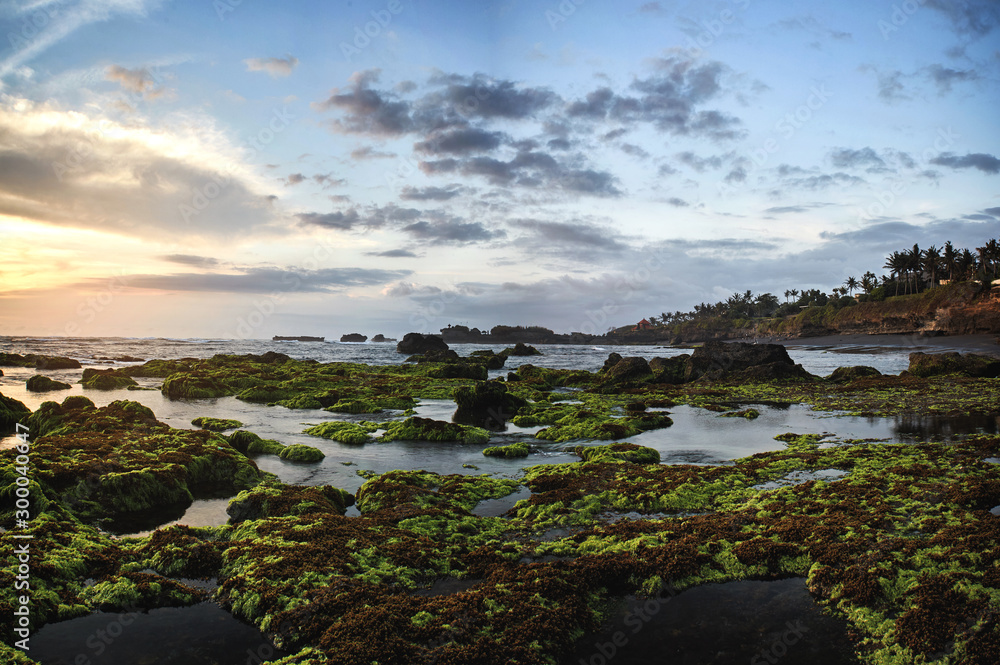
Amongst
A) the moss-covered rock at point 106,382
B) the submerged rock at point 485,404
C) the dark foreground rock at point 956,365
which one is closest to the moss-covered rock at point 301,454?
the submerged rock at point 485,404

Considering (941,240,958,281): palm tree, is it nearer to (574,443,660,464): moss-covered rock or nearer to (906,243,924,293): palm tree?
(906,243,924,293): palm tree

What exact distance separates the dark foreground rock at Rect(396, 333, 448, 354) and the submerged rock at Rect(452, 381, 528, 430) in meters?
62.1

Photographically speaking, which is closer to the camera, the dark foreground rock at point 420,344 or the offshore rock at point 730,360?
the offshore rock at point 730,360

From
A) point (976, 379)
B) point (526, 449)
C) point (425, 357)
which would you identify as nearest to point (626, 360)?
point (976, 379)

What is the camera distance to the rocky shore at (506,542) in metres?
6.89

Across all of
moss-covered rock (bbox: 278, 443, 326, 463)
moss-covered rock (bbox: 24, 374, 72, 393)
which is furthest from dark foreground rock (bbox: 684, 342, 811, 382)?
moss-covered rock (bbox: 24, 374, 72, 393)

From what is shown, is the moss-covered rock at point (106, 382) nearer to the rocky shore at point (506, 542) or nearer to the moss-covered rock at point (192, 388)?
the moss-covered rock at point (192, 388)

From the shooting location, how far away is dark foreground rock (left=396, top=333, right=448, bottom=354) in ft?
297

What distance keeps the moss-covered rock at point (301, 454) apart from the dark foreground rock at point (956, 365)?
127ft

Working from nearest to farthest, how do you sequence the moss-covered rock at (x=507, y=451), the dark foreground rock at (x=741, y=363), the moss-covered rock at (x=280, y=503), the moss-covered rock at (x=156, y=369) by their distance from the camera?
the moss-covered rock at (x=280, y=503), the moss-covered rock at (x=507, y=451), the dark foreground rock at (x=741, y=363), the moss-covered rock at (x=156, y=369)

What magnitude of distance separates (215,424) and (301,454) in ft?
23.8

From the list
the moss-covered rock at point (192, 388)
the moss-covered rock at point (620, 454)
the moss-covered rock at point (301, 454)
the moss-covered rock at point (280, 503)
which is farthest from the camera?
the moss-covered rock at point (192, 388)

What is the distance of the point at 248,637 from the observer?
23.0 feet

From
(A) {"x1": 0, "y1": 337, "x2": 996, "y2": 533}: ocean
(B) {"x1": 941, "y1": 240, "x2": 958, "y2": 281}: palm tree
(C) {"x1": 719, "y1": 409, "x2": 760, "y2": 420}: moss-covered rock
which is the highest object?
(B) {"x1": 941, "y1": 240, "x2": 958, "y2": 281}: palm tree
